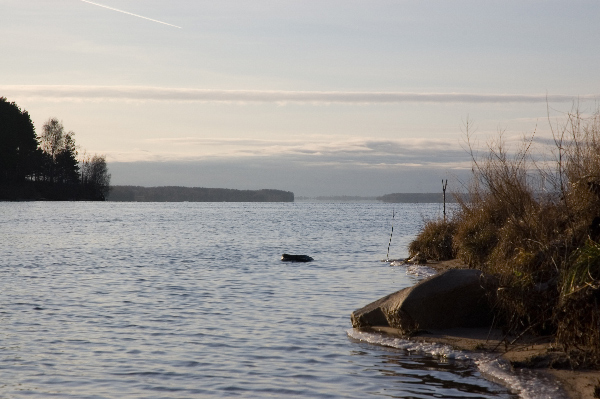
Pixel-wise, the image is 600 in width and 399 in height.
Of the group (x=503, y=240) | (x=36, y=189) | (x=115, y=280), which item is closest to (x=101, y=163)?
(x=36, y=189)

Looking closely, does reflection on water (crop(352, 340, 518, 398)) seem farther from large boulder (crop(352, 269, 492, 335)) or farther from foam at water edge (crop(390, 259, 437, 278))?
foam at water edge (crop(390, 259, 437, 278))

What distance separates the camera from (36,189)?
114750 millimetres

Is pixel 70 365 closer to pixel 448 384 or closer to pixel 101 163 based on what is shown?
pixel 448 384

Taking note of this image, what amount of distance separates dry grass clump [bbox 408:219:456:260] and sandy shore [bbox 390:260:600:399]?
12.3 m

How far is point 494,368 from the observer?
9.59 meters

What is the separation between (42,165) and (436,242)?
102 metres

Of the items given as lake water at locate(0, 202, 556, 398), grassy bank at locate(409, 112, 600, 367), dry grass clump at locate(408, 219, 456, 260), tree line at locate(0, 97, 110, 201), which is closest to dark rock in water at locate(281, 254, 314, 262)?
lake water at locate(0, 202, 556, 398)

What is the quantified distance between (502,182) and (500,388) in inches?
358

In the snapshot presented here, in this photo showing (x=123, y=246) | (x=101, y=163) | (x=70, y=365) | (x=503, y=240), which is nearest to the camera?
(x=70, y=365)

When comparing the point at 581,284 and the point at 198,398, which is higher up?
the point at 581,284

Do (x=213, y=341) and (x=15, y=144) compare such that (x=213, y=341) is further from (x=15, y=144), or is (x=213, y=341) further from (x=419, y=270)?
(x=15, y=144)

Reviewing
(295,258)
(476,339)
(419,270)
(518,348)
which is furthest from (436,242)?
(518,348)

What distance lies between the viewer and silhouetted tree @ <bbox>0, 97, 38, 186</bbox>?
99.1m

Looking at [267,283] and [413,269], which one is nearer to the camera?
[267,283]
